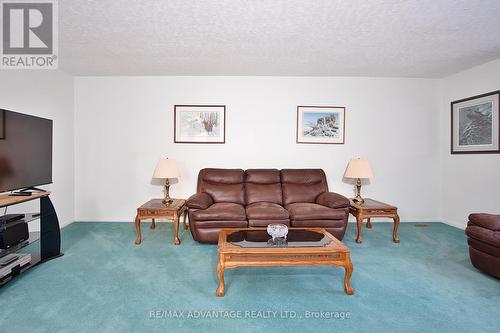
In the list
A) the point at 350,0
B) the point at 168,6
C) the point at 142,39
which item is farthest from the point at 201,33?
the point at 350,0

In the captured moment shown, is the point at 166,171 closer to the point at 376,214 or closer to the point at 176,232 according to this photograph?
the point at 176,232

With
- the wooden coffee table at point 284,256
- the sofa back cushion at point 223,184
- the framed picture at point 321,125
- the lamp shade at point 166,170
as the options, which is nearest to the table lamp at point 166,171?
the lamp shade at point 166,170

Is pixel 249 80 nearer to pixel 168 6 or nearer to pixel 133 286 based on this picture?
pixel 168 6

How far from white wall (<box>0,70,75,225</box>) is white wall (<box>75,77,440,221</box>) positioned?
0.16m

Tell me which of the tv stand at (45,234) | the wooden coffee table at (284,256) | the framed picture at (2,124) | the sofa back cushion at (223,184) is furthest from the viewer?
the sofa back cushion at (223,184)

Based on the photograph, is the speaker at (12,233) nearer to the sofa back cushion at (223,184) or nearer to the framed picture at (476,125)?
the sofa back cushion at (223,184)

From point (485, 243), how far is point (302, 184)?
2173 millimetres

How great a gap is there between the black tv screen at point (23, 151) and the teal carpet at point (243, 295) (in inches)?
36.6

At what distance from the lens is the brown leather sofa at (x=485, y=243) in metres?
2.25

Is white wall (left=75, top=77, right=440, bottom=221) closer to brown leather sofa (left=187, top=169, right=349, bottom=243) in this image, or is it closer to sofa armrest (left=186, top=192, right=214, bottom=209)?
brown leather sofa (left=187, top=169, right=349, bottom=243)

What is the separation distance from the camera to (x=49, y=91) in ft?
11.8

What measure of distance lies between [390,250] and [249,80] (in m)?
3.28

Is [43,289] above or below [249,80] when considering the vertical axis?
below

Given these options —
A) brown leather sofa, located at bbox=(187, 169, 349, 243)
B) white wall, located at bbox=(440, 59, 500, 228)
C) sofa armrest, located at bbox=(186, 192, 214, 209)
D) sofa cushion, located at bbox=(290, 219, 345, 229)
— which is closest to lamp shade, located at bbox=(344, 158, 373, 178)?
brown leather sofa, located at bbox=(187, 169, 349, 243)
